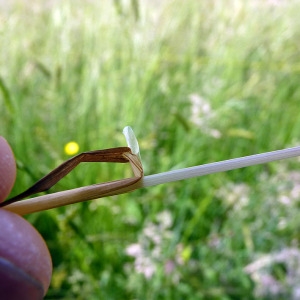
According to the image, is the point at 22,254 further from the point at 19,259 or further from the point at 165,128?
the point at 165,128

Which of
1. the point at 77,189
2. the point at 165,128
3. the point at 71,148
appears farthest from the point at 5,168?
the point at 165,128

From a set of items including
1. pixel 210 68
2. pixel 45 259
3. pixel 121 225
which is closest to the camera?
pixel 45 259

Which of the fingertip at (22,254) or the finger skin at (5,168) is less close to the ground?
the finger skin at (5,168)

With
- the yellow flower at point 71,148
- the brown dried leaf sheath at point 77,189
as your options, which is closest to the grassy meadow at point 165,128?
the yellow flower at point 71,148

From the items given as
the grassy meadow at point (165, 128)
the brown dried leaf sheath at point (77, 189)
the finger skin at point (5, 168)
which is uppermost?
the finger skin at point (5, 168)

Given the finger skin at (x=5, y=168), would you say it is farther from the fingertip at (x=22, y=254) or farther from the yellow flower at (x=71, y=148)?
the yellow flower at (x=71, y=148)

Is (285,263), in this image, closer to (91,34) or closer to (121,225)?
(121,225)

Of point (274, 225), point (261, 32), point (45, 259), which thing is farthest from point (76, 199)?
→ point (261, 32)
